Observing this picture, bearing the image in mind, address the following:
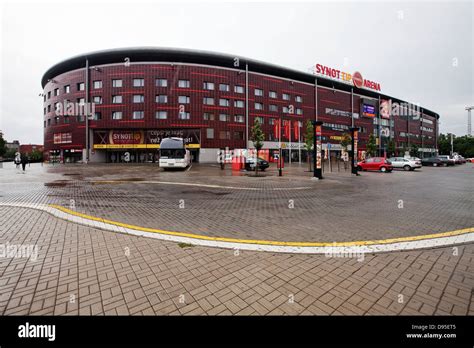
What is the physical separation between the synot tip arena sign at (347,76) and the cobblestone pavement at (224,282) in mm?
54767

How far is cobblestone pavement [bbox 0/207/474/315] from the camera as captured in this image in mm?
2436

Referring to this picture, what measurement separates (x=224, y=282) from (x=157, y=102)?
44902 mm

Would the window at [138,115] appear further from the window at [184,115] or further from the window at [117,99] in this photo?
the window at [184,115]

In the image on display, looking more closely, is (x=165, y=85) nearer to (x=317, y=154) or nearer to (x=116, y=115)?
(x=116, y=115)

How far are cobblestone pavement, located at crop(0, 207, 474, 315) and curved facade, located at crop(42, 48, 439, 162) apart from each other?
1470 inches

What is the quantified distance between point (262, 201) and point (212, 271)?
5.53 m

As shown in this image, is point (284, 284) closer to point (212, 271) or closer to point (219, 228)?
point (212, 271)

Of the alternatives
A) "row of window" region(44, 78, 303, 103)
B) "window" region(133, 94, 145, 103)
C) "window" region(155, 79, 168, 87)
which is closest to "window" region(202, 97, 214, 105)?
"row of window" region(44, 78, 303, 103)

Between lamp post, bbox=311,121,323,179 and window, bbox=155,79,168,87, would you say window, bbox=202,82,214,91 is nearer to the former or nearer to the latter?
window, bbox=155,79,168,87

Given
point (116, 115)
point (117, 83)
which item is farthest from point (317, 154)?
point (117, 83)

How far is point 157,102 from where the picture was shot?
42094 millimetres
